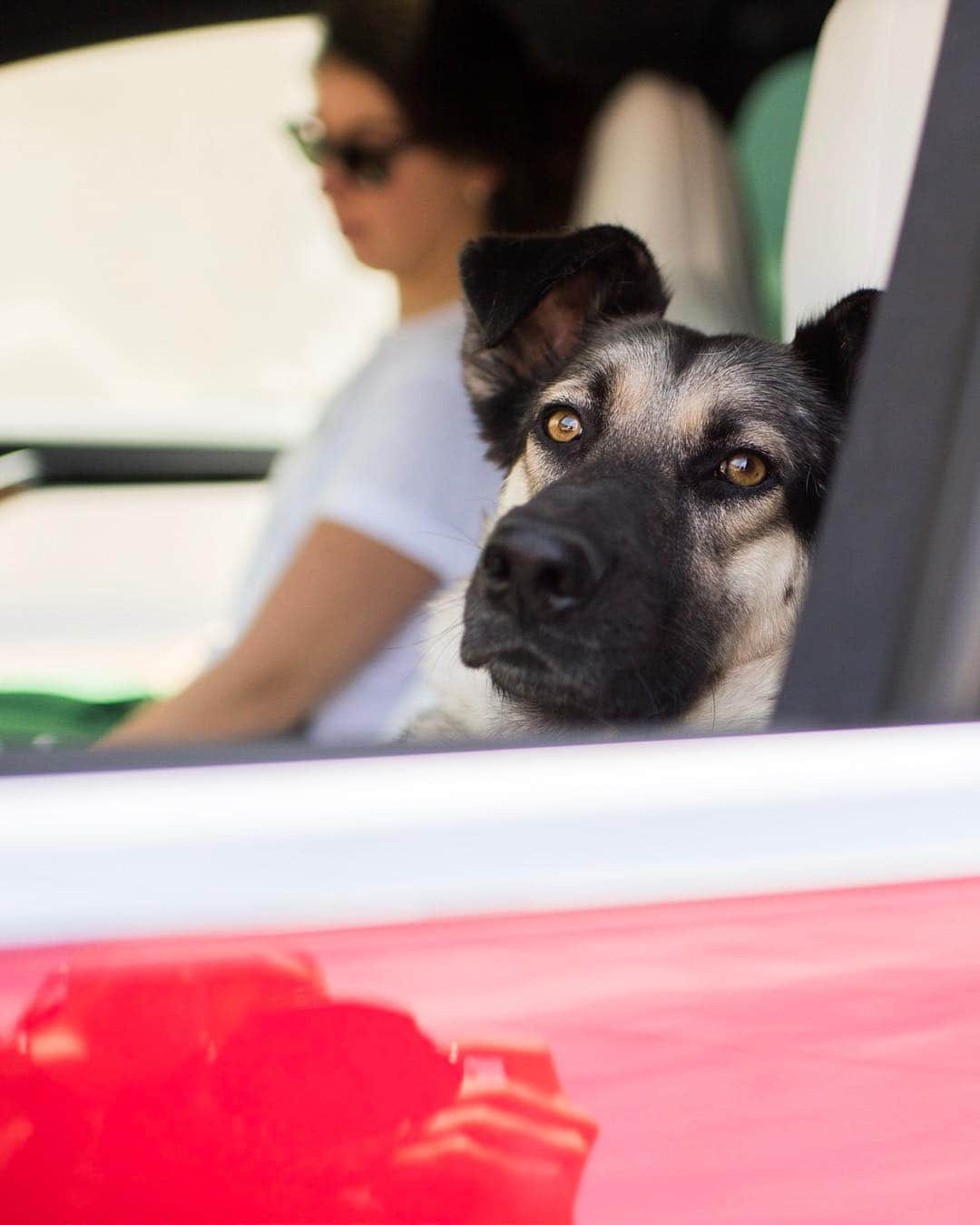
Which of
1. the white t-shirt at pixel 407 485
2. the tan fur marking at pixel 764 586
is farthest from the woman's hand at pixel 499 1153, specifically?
the white t-shirt at pixel 407 485

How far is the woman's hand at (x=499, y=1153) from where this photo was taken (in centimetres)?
90

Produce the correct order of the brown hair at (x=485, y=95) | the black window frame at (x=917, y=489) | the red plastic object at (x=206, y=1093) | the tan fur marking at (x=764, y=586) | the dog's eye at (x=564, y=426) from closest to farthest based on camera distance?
the red plastic object at (x=206, y=1093) → the black window frame at (x=917, y=489) → the tan fur marking at (x=764, y=586) → the dog's eye at (x=564, y=426) → the brown hair at (x=485, y=95)

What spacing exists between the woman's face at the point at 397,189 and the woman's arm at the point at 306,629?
66cm

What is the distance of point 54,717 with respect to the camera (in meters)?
2.56

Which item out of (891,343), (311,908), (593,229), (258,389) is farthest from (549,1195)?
(258,389)

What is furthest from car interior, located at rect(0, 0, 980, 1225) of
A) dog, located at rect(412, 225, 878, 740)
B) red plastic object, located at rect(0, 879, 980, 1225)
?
dog, located at rect(412, 225, 878, 740)

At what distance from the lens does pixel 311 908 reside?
864 millimetres

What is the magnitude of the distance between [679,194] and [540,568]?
106cm

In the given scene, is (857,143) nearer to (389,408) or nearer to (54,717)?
(389,408)

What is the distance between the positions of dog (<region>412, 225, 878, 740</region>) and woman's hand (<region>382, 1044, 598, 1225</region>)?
44 cm

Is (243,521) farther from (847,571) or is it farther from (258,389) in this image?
(847,571)

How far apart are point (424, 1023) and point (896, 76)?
1168 mm

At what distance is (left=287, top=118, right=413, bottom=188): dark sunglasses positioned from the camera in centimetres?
261

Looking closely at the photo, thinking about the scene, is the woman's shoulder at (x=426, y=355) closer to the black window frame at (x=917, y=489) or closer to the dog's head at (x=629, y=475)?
the dog's head at (x=629, y=475)
